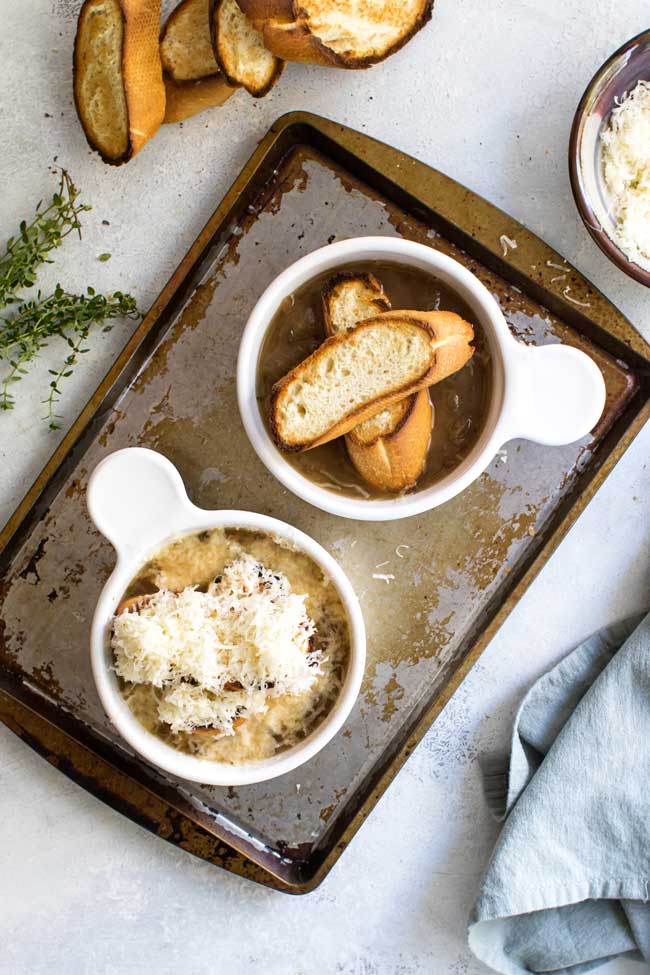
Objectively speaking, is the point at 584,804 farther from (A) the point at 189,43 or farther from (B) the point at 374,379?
(A) the point at 189,43

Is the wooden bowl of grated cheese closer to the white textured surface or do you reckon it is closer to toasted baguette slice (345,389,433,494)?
the white textured surface

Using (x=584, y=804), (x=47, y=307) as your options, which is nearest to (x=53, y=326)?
(x=47, y=307)

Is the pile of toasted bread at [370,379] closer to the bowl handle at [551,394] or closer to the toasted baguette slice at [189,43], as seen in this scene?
the bowl handle at [551,394]

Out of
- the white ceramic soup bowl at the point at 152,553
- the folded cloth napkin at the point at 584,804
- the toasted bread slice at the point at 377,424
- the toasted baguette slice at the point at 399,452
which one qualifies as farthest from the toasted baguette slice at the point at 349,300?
the folded cloth napkin at the point at 584,804

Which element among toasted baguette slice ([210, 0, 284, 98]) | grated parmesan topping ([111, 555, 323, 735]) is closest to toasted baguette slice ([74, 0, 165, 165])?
→ toasted baguette slice ([210, 0, 284, 98])

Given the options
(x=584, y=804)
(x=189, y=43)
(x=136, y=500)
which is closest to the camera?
(x=136, y=500)

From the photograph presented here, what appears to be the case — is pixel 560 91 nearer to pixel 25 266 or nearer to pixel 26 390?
pixel 25 266
